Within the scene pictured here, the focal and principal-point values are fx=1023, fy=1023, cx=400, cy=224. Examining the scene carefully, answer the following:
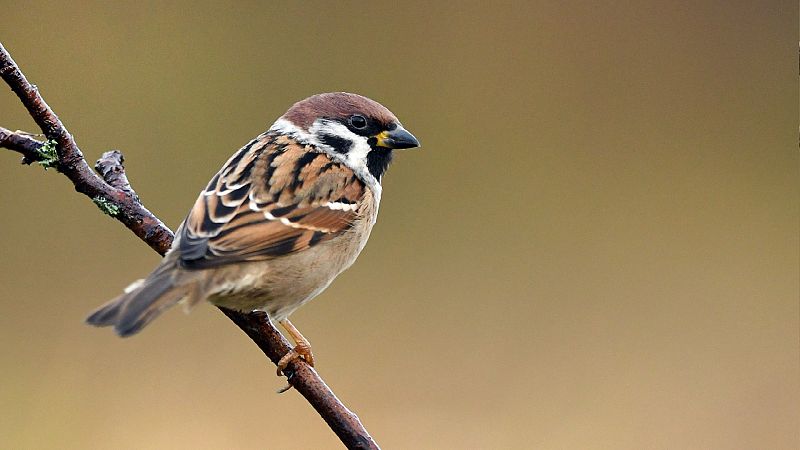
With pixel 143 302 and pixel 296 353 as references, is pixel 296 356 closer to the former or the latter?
pixel 296 353

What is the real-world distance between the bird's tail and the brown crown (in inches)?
41.5

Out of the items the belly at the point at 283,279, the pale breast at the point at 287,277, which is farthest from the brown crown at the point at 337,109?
the belly at the point at 283,279

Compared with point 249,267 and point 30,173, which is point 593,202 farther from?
point 249,267

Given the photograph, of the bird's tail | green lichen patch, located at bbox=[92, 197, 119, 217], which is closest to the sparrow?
the bird's tail

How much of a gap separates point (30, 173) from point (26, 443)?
176cm

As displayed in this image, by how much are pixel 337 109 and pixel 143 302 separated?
4.20 feet

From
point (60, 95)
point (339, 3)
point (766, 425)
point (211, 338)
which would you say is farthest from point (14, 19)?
point (766, 425)

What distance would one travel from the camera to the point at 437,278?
621 centimetres

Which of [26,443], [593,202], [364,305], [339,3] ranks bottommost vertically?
[26,443]

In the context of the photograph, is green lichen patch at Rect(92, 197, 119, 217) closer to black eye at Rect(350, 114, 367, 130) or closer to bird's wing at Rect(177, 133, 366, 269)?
bird's wing at Rect(177, 133, 366, 269)

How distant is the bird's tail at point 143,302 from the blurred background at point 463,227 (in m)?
2.53

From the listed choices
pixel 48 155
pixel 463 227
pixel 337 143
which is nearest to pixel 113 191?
pixel 48 155

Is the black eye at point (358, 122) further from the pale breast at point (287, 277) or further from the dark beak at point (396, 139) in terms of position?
the pale breast at point (287, 277)

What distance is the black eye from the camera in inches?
144
